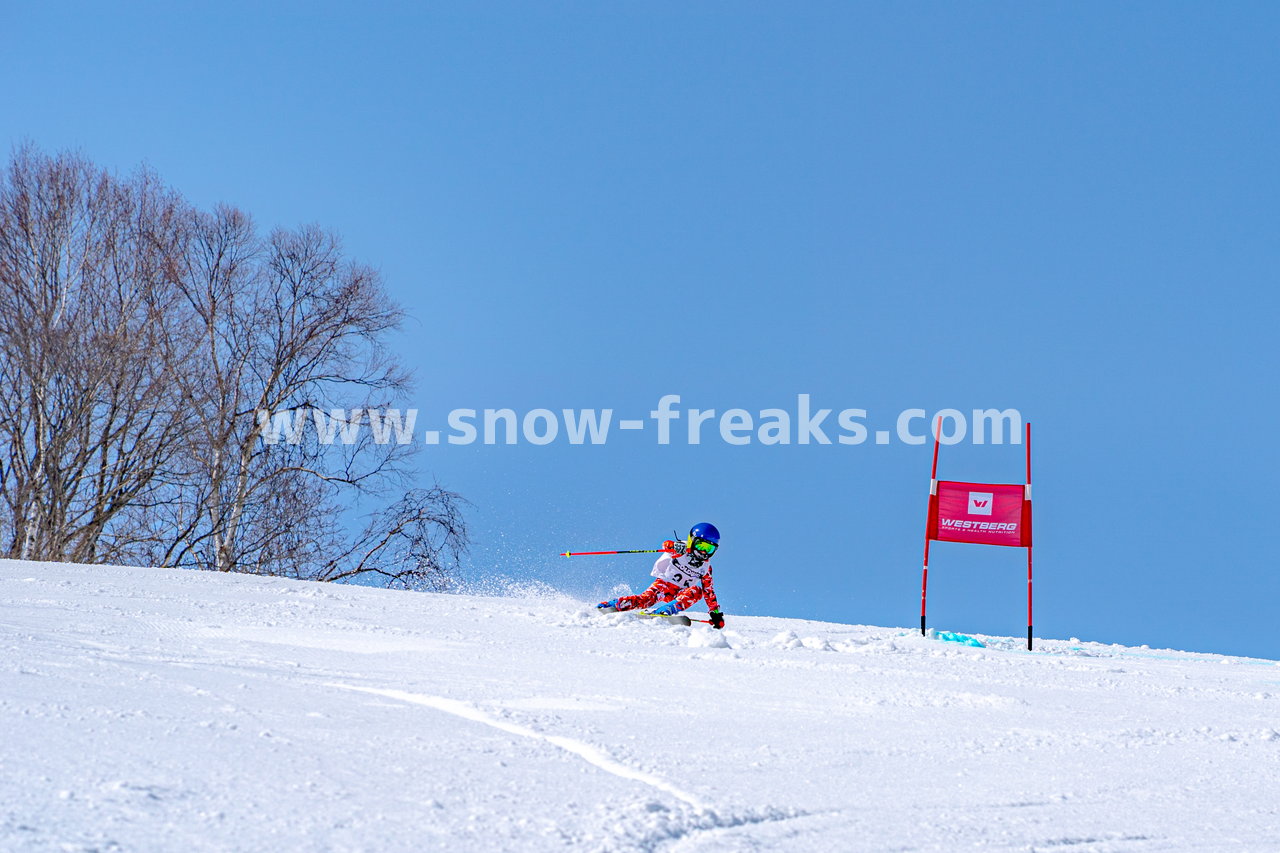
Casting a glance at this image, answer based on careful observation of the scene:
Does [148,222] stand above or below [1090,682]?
above

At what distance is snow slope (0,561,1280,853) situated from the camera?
9.14 feet

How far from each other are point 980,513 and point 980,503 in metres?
0.10

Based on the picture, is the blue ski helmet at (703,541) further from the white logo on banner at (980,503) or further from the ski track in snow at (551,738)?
the ski track in snow at (551,738)

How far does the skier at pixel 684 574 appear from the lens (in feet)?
33.2

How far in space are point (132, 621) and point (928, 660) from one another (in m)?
5.64

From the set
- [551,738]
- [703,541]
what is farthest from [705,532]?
[551,738]

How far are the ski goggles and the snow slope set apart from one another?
7.77 ft

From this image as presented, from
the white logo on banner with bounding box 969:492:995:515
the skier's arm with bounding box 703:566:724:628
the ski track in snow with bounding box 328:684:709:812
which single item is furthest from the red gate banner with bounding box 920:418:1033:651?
the ski track in snow with bounding box 328:684:709:812

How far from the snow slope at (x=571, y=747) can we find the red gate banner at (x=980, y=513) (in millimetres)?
3130

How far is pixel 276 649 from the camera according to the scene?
20.4ft

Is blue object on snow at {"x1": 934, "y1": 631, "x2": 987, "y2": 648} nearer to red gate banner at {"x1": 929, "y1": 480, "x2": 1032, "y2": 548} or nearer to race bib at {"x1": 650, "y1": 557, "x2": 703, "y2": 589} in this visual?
red gate banner at {"x1": 929, "y1": 480, "x2": 1032, "y2": 548}

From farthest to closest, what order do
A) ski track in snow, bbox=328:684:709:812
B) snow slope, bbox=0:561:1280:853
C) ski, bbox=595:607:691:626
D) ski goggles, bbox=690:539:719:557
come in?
ski goggles, bbox=690:539:719:557 < ski, bbox=595:607:691:626 < ski track in snow, bbox=328:684:709:812 < snow slope, bbox=0:561:1280:853

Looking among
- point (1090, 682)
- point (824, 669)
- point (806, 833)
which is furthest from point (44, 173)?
point (806, 833)

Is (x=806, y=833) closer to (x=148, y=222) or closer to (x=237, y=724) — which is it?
(x=237, y=724)
